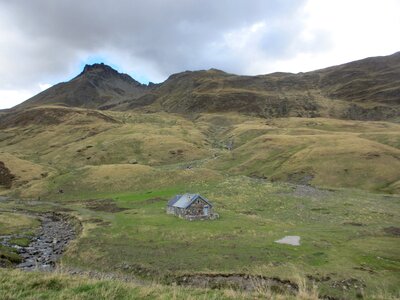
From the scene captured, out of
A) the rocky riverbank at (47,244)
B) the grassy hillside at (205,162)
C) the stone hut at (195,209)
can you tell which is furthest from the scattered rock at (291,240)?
the grassy hillside at (205,162)

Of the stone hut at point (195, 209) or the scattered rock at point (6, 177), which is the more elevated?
the scattered rock at point (6, 177)

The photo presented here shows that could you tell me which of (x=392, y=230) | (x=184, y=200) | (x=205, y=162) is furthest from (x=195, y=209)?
(x=205, y=162)

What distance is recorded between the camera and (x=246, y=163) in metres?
138

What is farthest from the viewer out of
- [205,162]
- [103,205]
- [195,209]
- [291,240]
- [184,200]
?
[205,162]

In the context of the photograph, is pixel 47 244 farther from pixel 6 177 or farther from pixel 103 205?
pixel 6 177

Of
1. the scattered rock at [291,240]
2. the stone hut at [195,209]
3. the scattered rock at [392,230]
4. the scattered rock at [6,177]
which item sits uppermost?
the scattered rock at [6,177]

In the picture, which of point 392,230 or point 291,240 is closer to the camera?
point 291,240

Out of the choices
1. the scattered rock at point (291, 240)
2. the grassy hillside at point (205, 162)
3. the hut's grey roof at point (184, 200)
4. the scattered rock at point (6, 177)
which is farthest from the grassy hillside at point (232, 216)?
the hut's grey roof at point (184, 200)

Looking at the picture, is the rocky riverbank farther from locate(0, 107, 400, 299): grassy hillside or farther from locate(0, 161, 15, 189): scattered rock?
locate(0, 161, 15, 189): scattered rock

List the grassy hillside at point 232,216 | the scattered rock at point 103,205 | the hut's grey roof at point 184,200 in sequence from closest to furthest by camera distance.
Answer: the grassy hillside at point 232,216
the hut's grey roof at point 184,200
the scattered rock at point 103,205

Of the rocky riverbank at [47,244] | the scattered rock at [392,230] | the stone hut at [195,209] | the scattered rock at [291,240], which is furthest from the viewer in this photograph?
the stone hut at [195,209]

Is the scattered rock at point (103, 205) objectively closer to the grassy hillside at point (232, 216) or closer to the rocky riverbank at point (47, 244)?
the grassy hillside at point (232, 216)

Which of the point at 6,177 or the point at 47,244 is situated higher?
the point at 6,177

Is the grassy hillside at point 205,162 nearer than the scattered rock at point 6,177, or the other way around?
the grassy hillside at point 205,162
